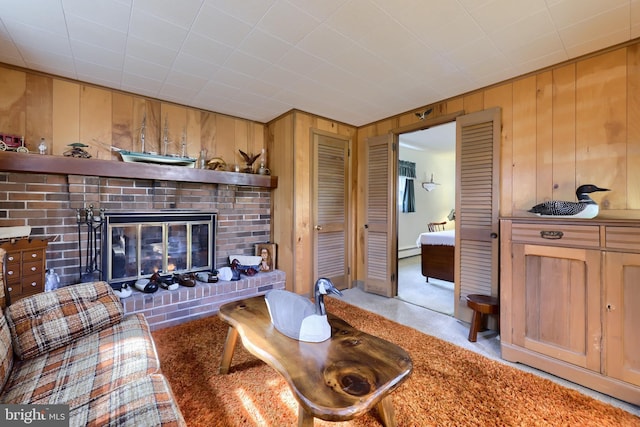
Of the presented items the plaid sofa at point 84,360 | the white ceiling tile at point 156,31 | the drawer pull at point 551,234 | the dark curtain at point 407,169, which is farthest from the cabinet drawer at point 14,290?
the dark curtain at point 407,169

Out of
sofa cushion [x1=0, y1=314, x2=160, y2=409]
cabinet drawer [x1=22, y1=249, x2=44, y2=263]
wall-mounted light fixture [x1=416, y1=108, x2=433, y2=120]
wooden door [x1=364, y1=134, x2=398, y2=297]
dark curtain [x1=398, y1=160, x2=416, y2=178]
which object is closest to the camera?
sofa cushion [x1=0, y1=314, x2=160, y2=409]

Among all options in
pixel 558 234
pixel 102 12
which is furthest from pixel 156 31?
pixel 558 234

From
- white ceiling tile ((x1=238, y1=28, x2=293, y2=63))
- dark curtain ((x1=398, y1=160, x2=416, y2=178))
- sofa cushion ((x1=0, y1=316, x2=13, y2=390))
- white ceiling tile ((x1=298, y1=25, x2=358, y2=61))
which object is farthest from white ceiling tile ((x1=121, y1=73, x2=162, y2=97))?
dark curtain ((x1=398, y1=160, x2=416, y2=178))

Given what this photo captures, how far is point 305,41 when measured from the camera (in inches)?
74.7

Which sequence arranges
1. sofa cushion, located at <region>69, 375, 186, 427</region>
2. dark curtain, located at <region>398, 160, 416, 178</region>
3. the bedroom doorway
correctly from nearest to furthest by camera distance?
sofa cushion, located at <region>69, 375, 186, 427</region> < the bedroom doorway < dark curtain, located at <region>398, 160, 416, 178</region>

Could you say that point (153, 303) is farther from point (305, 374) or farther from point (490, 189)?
point (490, 189)

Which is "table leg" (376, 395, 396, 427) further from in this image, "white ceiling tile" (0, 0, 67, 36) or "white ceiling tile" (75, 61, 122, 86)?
"white ceiling tile" (75, 61, 122, 86)

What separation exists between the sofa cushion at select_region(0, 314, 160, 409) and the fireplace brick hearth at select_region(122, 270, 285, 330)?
3.25 ft

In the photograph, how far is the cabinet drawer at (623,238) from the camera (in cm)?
151

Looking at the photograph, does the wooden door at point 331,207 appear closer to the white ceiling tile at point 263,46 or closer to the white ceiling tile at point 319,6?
the white ceiling tile at point 263,46

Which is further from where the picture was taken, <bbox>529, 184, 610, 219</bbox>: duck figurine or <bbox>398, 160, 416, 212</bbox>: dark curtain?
<bbox>398, 160, 416, 212</bbox>: dark curtain

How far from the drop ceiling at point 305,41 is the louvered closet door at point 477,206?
0.41 meters

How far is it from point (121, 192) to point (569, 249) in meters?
3.71

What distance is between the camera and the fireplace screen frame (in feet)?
8.45
